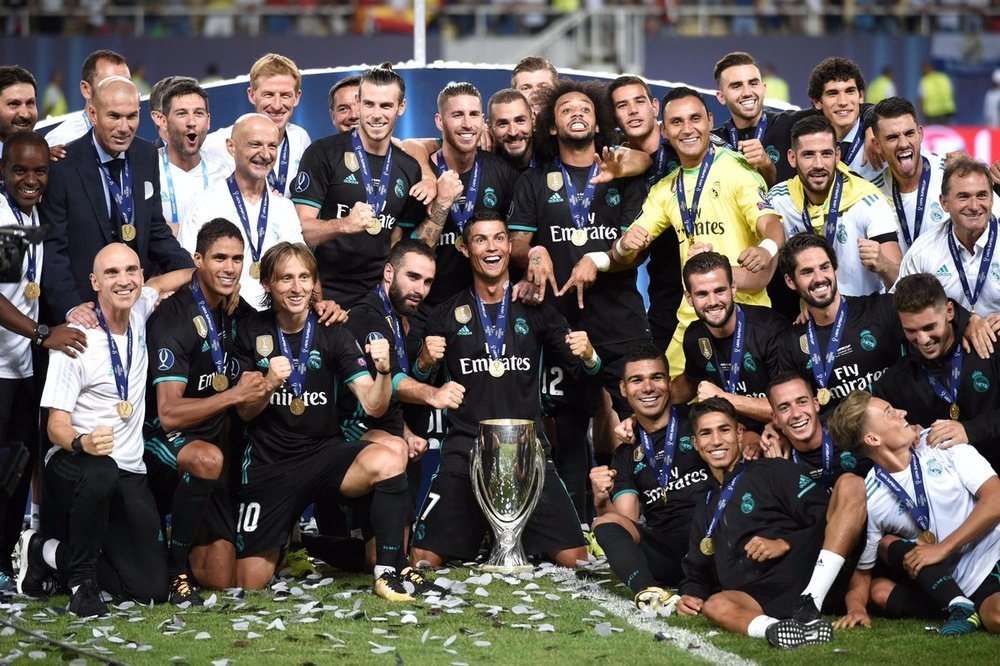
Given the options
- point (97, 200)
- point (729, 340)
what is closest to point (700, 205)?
point (729, 340)

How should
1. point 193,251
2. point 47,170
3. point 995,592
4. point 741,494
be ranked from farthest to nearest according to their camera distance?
1. point 193,251
2. point 47,170
3. point 741,494
4. point 995,592

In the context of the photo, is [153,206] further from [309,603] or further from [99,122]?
[309,603]

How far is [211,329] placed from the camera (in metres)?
6.55

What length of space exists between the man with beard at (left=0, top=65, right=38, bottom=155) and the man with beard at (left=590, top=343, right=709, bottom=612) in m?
3.15

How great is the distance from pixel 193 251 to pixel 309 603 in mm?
1897

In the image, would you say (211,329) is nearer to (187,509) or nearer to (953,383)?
(187,509)

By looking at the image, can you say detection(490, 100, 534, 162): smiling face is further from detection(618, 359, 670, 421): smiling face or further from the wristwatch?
the wristwatch

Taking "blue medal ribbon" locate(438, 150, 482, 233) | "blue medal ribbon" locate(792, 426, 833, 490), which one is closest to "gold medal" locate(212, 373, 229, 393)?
"blue medal ribbon" locate(438, 150, 482, 233)

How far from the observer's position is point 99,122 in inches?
267

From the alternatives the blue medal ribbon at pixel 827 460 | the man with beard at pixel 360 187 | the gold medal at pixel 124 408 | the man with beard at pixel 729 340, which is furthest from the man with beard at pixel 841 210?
the gold medal at pixel 124 408

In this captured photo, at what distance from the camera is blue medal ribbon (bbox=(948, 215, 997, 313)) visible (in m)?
6.33

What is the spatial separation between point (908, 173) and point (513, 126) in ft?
6.34

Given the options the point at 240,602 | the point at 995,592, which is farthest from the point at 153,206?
the point at 995,592

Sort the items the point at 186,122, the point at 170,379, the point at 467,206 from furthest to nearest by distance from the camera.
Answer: the point at 467,206 → the point at 186,122 → the point at 170,379
